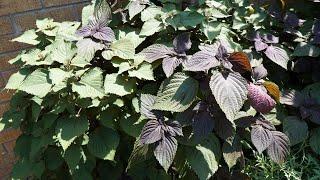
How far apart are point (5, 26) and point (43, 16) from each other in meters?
0.21

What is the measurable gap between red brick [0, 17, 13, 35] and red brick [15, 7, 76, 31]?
0.04 m

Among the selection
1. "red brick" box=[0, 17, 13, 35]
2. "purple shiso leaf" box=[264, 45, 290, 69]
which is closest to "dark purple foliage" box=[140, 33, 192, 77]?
"purple shiso leaf" box=[264, 45, 290, 69]

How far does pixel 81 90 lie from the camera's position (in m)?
1.63

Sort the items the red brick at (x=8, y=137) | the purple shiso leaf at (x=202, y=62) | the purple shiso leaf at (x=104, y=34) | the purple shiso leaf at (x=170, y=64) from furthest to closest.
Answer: the red brick at (x=8, y=137)
the purple shiso leaf at (x=104, y=34)
the purple shiso leaf at (x=170, y=64)
the purple shiso leaf at (x=202, y=62)

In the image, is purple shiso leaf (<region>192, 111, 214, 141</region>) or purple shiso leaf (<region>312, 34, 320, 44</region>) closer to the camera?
purple shiso leaf (<region>192, 111, 214, 141</region>)

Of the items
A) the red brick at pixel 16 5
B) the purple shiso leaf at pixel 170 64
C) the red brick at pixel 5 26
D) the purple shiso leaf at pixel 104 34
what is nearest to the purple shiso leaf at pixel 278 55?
the purple shiso leaf at pixel 170 64

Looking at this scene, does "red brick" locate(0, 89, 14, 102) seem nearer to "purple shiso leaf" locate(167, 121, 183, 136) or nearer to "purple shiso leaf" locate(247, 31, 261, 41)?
"purple shiso leaf" locate(167, 121, 183, 136)

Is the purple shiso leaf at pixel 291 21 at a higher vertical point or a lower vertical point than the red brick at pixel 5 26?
higher

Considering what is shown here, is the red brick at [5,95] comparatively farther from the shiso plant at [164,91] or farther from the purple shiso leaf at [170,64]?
the purple shiso leaf at [170,64]

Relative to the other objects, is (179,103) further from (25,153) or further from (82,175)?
(25,153)

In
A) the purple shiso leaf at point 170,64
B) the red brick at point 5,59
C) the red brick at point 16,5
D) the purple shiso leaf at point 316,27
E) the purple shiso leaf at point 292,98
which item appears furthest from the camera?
the red brick at point 5,59

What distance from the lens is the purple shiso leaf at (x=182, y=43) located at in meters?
1.76

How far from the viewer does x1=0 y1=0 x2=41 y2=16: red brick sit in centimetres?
218

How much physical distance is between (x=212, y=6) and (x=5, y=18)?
1.13 m
